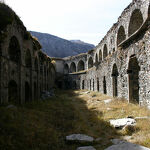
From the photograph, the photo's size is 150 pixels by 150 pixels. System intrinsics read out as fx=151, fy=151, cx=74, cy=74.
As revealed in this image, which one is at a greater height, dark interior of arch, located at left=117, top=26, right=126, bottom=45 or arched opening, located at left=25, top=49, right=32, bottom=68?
dark interior of arch, located at left=117, top=26, right=126, bottom=45

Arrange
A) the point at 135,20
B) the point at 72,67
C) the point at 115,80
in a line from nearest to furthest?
1. the point at 115,80
2. the point at 135,20
3. the point at 72,67

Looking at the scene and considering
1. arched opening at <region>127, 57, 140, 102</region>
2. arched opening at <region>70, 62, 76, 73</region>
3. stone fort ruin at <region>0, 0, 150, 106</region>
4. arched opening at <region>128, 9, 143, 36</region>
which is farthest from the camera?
arched opening at <region>70, 62, 76, 73</region>

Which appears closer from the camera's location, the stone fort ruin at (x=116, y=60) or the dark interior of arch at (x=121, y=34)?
the stone fort ruin at (x=116, y=60)

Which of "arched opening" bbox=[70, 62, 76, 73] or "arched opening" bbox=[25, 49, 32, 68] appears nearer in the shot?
"arched opening" bbox=[25, 49, 32, 68]

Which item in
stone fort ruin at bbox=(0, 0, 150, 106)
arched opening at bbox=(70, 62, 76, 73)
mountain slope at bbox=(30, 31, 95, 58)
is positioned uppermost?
mountain slope at bbox=(30, 31, 95, 58)

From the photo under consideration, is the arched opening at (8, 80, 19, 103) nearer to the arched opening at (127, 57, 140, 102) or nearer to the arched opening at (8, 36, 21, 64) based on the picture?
the arched opening at (8, 36, 21, 64)

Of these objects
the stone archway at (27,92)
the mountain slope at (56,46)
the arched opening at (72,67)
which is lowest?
→ the stone archway at (27,92)

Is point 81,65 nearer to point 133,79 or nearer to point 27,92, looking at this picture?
point 27,92

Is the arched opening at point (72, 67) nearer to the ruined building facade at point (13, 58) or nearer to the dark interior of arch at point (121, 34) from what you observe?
the dark interior of arch at point (121, 34)

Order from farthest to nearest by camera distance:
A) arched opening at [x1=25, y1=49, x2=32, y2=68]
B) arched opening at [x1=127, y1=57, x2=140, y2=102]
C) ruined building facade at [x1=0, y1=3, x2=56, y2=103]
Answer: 1. arched opening at [x1=25, y1=49, x2=32, y2=68]
2. arched opening at [x1=127, y1=57, x2=140, y2=102]
3. ruined building facade at [x1=0, y1=3, x2=56, y2=103]

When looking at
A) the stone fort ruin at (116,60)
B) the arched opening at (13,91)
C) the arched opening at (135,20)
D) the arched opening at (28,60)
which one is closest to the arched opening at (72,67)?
the stone fort ruin at (116,60)

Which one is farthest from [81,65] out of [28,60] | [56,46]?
[56,46]

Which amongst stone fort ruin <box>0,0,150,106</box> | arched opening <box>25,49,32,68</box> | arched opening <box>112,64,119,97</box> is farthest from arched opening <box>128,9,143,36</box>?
arched opening <box>25,49,32,68</box>

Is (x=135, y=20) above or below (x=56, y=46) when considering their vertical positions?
below
